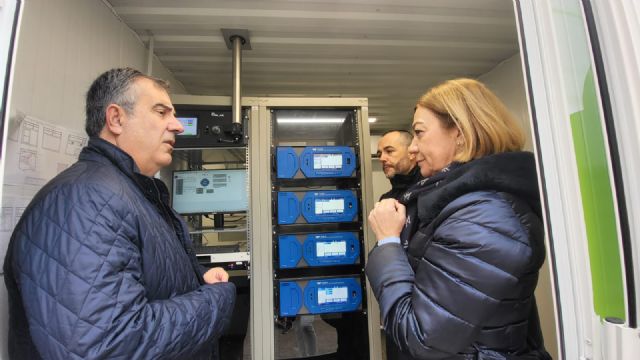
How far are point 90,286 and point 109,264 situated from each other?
0.05 meters

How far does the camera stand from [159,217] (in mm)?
971

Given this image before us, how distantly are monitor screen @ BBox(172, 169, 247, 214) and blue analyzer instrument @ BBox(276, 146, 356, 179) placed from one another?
318mm

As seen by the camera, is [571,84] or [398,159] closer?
[571,84]

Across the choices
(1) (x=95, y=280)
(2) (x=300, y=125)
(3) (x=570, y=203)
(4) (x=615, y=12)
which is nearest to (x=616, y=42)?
(4) (x=615, y=12)

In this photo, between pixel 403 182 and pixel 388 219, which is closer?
pixel 388 219

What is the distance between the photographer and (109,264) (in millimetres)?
692

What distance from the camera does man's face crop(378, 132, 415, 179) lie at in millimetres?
2148

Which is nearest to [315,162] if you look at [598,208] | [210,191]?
[210,191]

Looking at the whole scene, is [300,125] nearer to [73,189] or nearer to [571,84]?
[73,189]

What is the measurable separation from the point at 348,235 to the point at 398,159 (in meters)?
0.65

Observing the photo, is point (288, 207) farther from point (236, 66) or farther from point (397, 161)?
point (236, 66)

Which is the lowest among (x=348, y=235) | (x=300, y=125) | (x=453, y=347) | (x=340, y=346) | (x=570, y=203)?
(x=340, y=346)

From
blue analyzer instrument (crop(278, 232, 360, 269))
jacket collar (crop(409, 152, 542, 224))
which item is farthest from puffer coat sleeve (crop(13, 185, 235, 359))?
blue analyzer instrument (crop(278, 232, 360, 269))

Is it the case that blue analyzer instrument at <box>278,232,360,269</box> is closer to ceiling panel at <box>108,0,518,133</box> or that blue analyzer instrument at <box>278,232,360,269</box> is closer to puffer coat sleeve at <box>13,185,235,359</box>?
puffer coat sleeve at <box>13,185,235,359</box>
